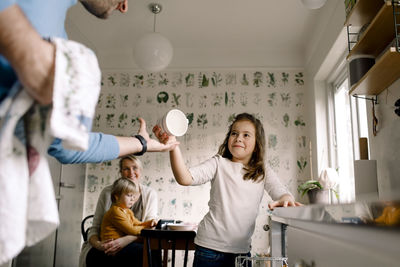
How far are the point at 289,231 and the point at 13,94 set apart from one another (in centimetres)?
82

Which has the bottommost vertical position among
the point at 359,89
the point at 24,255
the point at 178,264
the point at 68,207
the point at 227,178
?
the point at 178,264

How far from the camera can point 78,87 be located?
1.57 feet

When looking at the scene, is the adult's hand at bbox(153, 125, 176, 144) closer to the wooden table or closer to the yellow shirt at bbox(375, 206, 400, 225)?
the yellow shirt at bbox(375, 206, 400, 225)

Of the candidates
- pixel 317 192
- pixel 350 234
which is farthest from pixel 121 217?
pixel 350 234

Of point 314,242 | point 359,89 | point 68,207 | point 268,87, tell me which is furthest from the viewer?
point 268,87

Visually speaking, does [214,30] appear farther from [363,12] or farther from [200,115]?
[363,12]

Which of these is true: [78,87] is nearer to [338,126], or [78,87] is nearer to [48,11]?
Answer: [48,11]

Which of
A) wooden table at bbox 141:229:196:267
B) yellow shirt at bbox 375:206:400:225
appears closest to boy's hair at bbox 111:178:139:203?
wooden table at bbox 141:229:196:267

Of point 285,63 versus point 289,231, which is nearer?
point 289,231

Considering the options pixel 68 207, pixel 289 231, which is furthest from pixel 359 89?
pixel 68 207

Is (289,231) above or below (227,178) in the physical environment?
below

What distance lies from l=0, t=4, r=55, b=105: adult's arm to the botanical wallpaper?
3357 millimetres

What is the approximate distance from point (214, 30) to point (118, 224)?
2.09m

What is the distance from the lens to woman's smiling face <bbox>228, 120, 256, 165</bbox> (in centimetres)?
173
